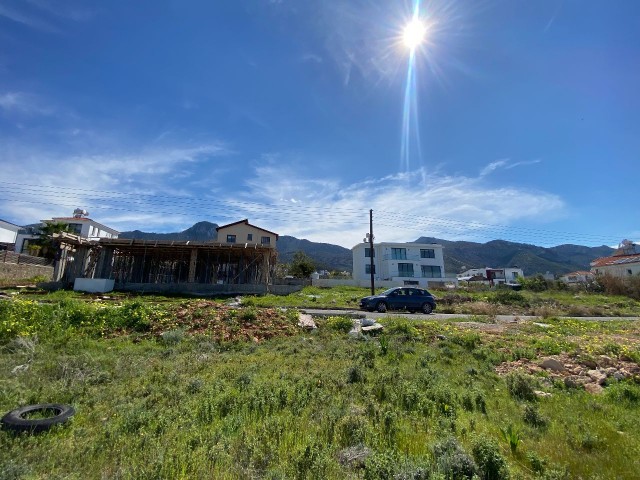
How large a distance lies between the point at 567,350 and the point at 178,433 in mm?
10786

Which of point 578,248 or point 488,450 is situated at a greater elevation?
point 578,248

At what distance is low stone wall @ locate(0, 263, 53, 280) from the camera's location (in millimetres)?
29328

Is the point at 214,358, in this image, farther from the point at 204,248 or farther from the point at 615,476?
the point at 204,248

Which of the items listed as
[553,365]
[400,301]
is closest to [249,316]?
[553,365]

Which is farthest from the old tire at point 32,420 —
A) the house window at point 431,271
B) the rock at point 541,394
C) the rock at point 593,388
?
the house window at point 431,271

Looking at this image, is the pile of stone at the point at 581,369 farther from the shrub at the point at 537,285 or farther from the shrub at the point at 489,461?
the shrub at the point at 537,285

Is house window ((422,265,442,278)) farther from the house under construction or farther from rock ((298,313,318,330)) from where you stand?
rock ((298,313,318,330))

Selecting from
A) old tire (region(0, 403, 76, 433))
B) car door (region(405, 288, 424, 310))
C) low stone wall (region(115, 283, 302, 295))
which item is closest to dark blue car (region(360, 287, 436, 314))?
car door (region(405, 288, 424, 310))

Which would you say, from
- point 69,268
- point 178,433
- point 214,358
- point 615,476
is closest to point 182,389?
point 178,433

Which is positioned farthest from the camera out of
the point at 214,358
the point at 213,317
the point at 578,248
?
the point at 578,248

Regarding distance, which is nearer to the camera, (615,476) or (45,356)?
(615,476)

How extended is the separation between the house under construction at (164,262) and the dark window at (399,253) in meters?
30.5

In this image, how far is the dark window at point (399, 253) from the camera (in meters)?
60.1

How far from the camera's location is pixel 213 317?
12.8 meters
